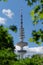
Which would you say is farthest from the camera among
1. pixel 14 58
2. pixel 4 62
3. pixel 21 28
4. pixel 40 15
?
pixel 21 28

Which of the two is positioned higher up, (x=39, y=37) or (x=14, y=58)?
(x=39, y=37)

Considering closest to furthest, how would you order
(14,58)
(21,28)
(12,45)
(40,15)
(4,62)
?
(40,15) < (4,62) < (14,58) < (12,45) < (21,28)

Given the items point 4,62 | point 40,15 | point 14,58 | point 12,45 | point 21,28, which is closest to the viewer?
point 40,15

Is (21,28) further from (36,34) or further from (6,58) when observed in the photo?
(36,34)

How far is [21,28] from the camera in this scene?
134250mm

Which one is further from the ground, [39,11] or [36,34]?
[39,11]

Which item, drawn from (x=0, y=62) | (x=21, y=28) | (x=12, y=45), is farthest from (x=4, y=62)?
(x=21, y=28)

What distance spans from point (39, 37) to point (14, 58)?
67.7 feet

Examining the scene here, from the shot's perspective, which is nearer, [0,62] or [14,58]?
[0,62]

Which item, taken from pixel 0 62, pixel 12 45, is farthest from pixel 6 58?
pixel 12 45

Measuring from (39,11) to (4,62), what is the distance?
18.2 m

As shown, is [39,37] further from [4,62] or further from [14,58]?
[14,58]

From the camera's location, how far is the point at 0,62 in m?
24.0

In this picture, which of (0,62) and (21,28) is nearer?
(0,62)
